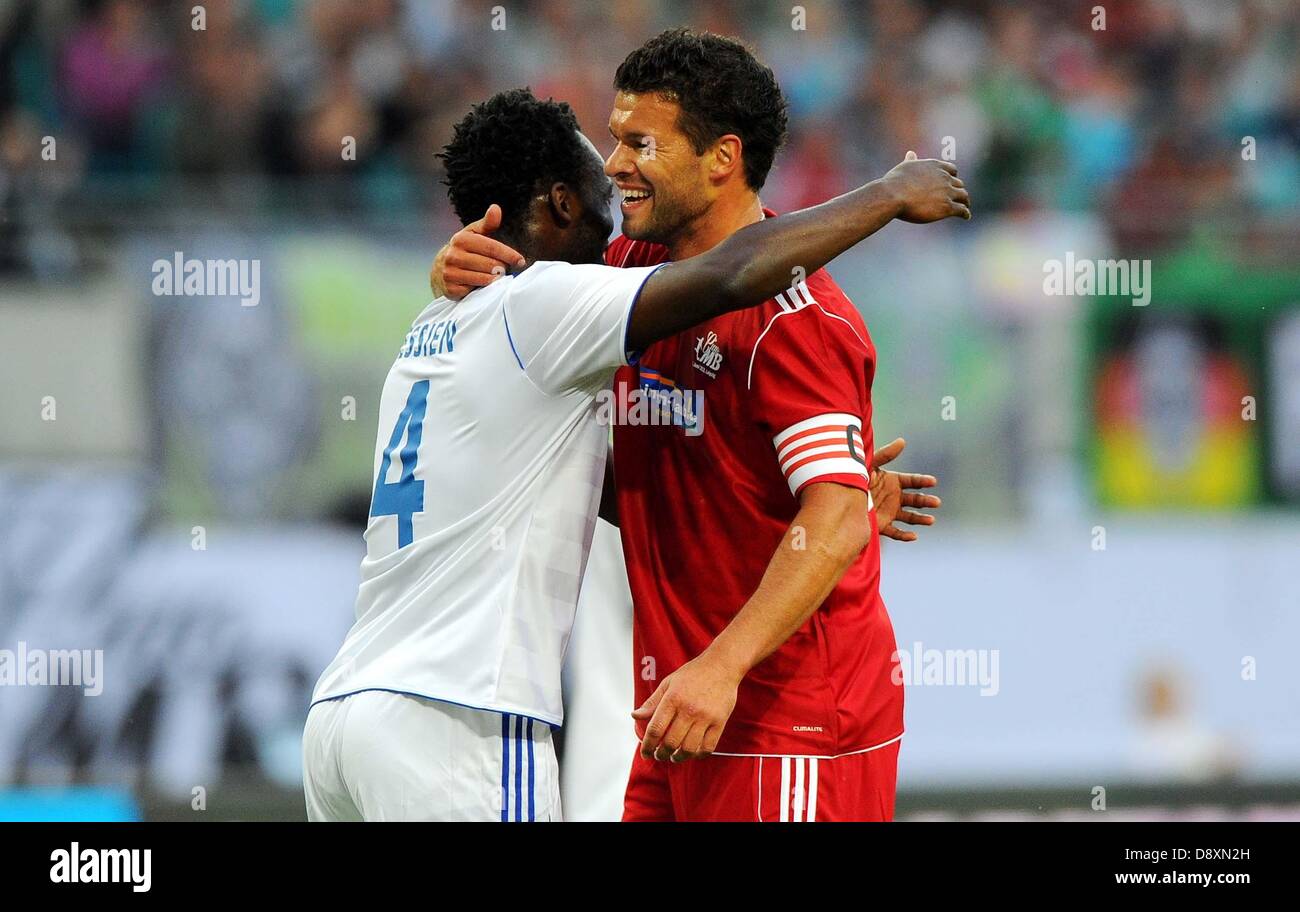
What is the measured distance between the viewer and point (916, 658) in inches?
264

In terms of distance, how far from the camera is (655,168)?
3.54 m

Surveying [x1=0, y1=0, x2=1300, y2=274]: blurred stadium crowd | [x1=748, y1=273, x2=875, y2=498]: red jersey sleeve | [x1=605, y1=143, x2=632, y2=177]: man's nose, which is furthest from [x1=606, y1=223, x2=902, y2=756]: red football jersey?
[x1=0, y1=0, x2=1300, y2=274]: blurred stadium crowd

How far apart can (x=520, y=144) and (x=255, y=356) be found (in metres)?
3.52

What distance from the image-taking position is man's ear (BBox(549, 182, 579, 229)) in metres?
3.70

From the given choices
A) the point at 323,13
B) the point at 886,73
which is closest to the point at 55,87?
the point at 323,13

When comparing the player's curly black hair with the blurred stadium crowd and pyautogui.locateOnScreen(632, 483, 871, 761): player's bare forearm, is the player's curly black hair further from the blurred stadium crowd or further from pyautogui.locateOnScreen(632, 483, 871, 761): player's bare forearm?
the blurred stadium crowd

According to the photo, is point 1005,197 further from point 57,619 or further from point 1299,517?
point 57,619

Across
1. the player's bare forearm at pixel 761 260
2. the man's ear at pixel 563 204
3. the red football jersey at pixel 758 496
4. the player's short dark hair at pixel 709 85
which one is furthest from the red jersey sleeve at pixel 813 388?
the man's ear at pixel 563 204

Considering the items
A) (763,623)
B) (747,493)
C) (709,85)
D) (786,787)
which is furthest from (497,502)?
(709,85)

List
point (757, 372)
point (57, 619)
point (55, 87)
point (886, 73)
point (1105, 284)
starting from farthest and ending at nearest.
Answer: point (886, 73) → point (55, 87) → point (1105, 284) → point (57, 619) → point (757, 372)

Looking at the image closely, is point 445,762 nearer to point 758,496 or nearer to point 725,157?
point 758,496

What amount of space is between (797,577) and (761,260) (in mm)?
662

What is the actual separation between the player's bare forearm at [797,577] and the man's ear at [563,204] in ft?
3.11

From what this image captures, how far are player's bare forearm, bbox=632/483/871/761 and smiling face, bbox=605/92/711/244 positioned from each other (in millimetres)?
A: 775
